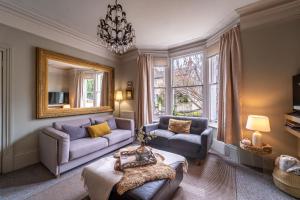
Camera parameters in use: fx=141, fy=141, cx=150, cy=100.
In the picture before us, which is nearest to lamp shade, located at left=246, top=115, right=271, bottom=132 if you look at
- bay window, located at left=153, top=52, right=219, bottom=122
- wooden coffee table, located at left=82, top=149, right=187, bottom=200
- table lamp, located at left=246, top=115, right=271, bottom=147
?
table lamp, located at left=246, top=115, right=271, bottom=147

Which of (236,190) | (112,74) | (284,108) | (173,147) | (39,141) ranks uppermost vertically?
(112,74)

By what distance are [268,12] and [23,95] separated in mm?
4793

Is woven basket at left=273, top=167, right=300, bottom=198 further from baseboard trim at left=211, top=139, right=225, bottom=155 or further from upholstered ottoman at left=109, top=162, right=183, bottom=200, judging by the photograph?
upholstered ottoman at left=109, top=162, right=183, bottom=200

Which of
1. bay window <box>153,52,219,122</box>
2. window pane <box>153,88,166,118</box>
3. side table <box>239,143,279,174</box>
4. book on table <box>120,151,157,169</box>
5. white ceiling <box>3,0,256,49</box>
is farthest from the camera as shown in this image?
window pane <box>153,88,166,118</box>

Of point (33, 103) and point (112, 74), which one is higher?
point (112, 74)

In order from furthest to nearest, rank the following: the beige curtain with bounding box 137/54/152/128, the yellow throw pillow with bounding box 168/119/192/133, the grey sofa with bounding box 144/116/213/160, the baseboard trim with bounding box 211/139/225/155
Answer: the beige curtain with bounding box 137/54/152/128
the yellow throw pillow with bounding box 168/119/192/133
the baseboard trim with bounding box 211/139/225/155
the grey sofa with bounding box 144/116/213/160

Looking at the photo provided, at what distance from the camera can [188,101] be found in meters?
4.34

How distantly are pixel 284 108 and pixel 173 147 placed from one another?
215cm

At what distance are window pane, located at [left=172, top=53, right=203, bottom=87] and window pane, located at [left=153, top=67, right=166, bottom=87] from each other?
1.10ft

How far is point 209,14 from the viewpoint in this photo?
2775 millimetres

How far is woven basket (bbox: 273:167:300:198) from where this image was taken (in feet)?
6.21

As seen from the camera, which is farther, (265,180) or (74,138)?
(74,138)

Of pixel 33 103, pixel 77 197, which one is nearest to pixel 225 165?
pixel 77 197

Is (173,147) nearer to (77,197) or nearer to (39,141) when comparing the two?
(77,197)
